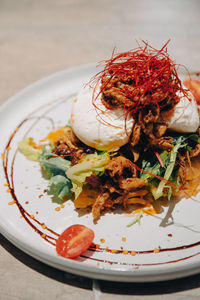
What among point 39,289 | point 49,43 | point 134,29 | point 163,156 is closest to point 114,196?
point 163,156

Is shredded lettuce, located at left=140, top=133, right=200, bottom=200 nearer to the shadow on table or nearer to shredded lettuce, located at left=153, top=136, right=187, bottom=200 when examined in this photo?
shredded lettuce, located at left=153, top=136, right=187, bottom=200

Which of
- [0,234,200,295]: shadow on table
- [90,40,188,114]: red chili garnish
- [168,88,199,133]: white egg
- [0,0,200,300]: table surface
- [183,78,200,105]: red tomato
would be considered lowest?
[0,234,200,295]: shadow on table

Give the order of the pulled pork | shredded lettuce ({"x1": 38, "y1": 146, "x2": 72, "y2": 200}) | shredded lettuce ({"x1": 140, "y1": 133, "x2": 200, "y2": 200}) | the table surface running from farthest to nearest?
1. the table surface
2. shredded lettuce ({"x1": 38, "y1": 146, "x2": 72, "y2": 200})
3. shredded lettuce ({"x1": 140, "y1": 133, "x2": 200, "y2": 200})
4. the pulled pork

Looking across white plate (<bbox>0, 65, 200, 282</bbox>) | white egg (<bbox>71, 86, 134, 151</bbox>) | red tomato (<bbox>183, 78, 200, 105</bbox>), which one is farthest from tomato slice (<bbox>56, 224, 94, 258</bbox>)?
red tomato (<bbox>183, 78, 200, 105</bbox>)

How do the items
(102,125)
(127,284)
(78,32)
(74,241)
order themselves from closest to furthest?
(127,284)
(74,241)
(102,125)
(78,32)

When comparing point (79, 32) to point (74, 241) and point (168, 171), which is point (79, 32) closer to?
point (168, 171)

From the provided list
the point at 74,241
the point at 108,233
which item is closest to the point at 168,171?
the point at 108,233

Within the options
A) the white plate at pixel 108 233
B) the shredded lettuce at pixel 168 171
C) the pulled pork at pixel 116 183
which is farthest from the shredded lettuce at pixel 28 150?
the shredded lettuce at pixel 168 171
